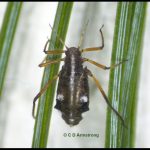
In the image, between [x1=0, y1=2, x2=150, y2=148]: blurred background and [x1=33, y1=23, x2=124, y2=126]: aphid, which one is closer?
[x1=33, y1=23, x2=124, y2=126]: aphid

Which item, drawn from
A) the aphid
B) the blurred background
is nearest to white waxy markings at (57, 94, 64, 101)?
the aphid

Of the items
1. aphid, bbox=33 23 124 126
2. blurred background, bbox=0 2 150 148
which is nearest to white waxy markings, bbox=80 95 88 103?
aphid, bbox=33 23 124 126

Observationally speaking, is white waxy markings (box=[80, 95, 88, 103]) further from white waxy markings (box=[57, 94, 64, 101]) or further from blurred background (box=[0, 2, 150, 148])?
blurred background (box=[0, 2, 150, 148])

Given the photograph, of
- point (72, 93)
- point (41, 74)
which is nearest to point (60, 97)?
point (72, 93)

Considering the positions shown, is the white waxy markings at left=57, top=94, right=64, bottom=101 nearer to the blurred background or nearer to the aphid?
the aphid

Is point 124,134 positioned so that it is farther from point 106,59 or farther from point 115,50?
point 106,59

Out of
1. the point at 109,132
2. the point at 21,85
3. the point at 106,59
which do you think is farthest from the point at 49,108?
the point at 21,85

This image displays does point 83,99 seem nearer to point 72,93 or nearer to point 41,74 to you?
point 72,93
